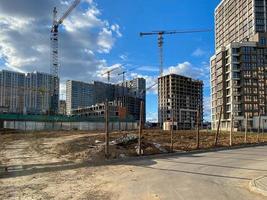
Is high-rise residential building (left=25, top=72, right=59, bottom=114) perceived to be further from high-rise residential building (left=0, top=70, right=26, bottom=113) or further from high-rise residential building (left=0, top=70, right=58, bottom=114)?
high-rise residential building (left=0, top=70, right=26, bottom=113)

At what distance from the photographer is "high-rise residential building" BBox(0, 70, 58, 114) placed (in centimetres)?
13675

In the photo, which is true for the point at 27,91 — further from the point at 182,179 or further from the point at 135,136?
the point at 182,179

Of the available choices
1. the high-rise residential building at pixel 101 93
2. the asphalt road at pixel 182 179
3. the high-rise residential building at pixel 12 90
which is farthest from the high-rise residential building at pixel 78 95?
the asphalt road at pixel 182 179

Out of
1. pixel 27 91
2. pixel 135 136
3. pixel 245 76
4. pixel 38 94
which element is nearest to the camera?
pixel 135 136

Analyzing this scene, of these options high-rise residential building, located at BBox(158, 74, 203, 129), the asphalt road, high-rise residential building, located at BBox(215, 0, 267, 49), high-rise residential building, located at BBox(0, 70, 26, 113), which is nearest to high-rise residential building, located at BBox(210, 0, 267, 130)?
high-rise residential building, located at BBox(215, 0, 267, 49)

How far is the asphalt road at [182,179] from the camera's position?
995 centimetres

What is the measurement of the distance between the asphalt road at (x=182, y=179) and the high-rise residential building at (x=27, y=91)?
4795 inches

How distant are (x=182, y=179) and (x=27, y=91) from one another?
139 metres

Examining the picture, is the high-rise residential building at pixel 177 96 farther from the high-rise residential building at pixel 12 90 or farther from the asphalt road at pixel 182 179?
the asphalt road at pixel 182 179

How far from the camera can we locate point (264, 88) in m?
123

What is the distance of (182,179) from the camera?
12.7 meters

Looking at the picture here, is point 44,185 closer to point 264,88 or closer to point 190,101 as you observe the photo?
point 264,88

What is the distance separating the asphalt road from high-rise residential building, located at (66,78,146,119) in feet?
504

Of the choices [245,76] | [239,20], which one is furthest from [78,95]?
[245,76]
